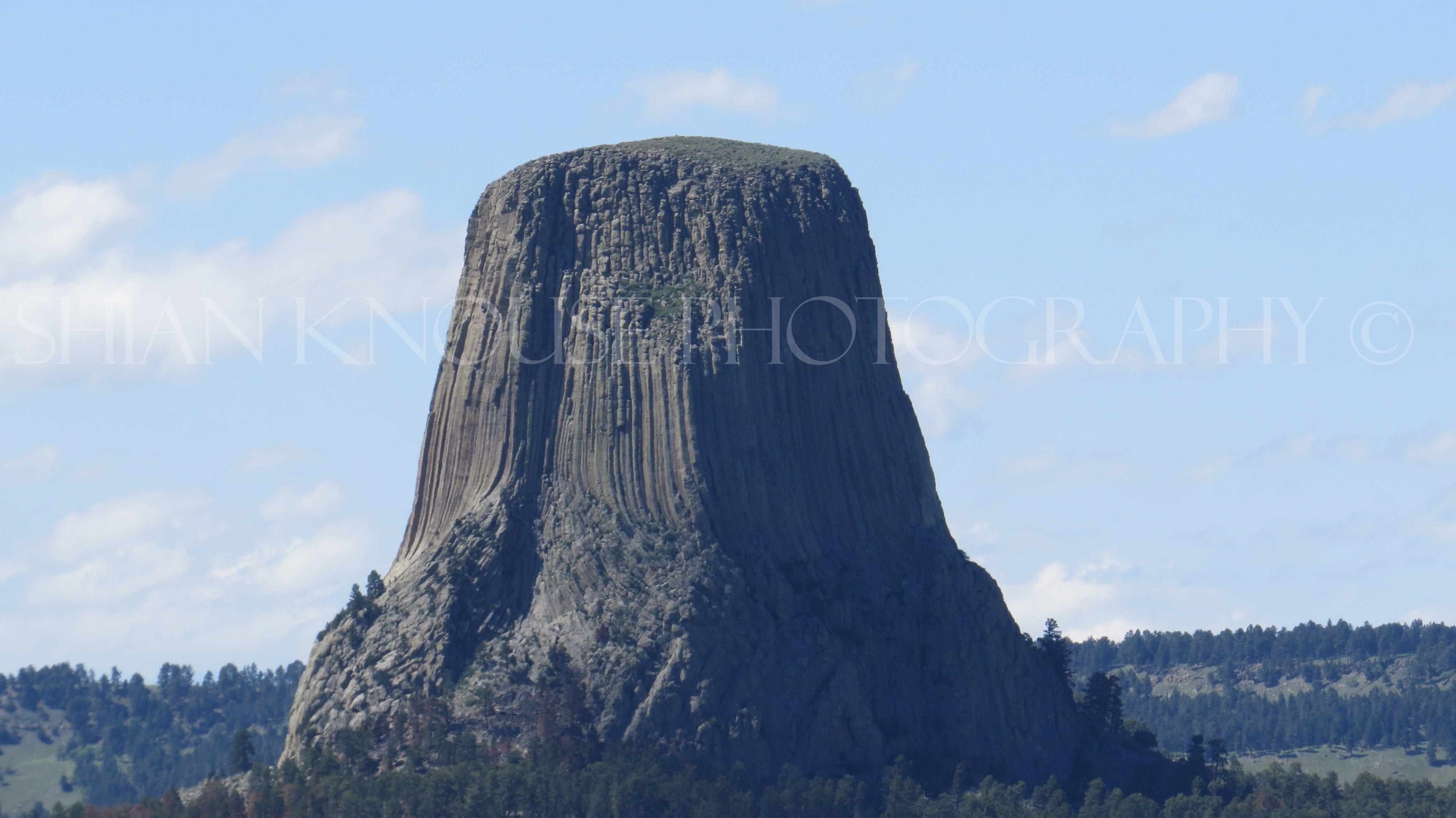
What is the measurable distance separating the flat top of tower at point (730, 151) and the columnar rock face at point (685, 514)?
22 cm

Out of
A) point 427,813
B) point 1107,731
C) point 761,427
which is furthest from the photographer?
point 1107,731

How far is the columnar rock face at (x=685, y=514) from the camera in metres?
105

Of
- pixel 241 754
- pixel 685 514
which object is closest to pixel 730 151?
pixel 685 514

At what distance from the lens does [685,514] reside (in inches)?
4267

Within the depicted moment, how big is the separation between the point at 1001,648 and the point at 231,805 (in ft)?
127

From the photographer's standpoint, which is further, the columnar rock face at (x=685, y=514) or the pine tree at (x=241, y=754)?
the pine tree at (x=241, y=754)

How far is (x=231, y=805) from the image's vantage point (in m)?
103

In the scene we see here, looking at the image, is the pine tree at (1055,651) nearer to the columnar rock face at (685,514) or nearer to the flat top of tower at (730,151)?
the columnar rock face at (685,514)

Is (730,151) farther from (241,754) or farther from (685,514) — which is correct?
(241,754)

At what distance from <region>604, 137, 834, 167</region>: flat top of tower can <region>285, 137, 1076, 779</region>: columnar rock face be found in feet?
Result: 0.73

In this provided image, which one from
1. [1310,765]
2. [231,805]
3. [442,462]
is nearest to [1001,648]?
[442,462]

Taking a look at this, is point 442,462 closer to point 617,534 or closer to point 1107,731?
point 617,534

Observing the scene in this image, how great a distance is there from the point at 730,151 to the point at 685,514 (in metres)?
21.2

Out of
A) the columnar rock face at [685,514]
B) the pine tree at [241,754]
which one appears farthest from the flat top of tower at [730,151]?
Answer: the pine tree at [241,754]
